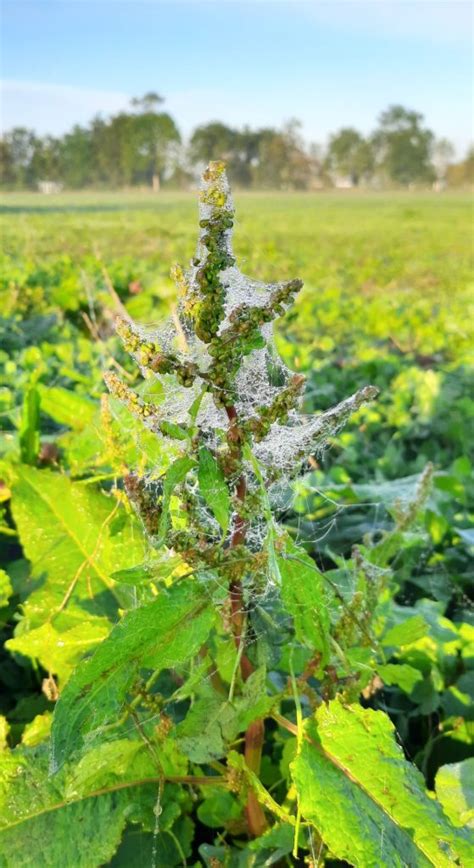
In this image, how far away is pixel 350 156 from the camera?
228 ft

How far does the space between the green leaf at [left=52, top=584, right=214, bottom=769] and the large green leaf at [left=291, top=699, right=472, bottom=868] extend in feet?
0.66

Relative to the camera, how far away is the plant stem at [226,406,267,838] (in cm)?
79

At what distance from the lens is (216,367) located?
68 cm

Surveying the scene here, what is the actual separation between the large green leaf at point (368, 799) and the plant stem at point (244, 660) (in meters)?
0.10

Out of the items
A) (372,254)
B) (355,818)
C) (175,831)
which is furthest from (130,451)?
(372,254)

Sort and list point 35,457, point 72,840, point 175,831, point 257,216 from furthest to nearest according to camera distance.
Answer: point 257,216
point 35,457
point 175,831
point 72,840

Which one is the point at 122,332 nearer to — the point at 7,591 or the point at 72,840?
the point at 72,840

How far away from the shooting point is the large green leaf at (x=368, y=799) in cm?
74

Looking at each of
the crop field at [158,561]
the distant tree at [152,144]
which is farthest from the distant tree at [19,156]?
the distant tree at [152,144]

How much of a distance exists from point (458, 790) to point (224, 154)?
16.6 meters

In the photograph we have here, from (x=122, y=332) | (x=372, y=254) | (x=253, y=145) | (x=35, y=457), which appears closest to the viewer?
(x=122, y=332)

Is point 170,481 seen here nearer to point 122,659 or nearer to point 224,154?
point 122,659

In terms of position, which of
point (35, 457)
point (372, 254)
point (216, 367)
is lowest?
point (372, 254)

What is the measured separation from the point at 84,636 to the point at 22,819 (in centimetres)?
26
